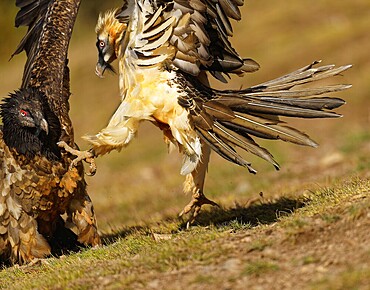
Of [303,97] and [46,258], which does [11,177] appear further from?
[303,97]

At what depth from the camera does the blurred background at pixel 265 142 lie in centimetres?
1045

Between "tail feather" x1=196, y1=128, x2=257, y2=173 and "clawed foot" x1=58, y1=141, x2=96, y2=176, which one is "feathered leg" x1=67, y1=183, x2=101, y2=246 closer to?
"clawed foot" x1=58, y1=141, x2=96, y2=176

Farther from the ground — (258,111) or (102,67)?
(102,67)

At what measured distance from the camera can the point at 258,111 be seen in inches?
250

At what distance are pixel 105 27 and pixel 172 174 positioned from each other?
7.46m

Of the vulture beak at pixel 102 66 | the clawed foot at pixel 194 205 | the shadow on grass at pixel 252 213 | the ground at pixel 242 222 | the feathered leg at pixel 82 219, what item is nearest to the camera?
the ground at pixel 242 222

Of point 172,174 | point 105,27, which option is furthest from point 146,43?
point 172,174

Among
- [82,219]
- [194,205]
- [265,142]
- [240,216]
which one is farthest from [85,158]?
[265,142]

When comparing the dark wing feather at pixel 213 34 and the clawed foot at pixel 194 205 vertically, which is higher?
the dark wing feather at pixel 213 34

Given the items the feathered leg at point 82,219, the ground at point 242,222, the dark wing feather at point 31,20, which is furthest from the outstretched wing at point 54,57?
the ground at point 242,222

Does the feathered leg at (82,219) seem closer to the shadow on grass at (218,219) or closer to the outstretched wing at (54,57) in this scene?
the shadow on grass at (218,219)

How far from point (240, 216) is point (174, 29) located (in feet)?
6.71

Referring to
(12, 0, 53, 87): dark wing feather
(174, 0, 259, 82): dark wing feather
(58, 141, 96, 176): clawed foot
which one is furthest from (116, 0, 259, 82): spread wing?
(12, 0, 53, 87): dark wing feather

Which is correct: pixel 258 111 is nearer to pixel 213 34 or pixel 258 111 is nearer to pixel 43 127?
pixel 213 34
